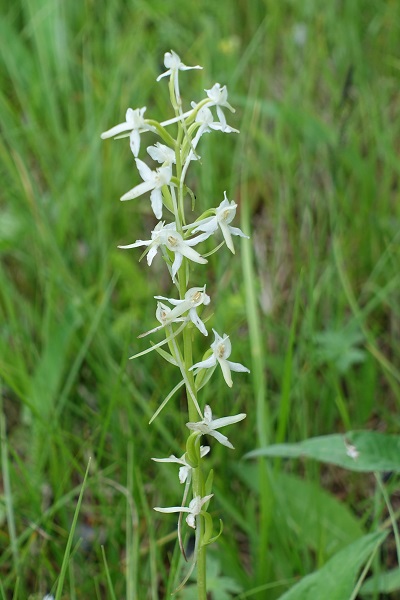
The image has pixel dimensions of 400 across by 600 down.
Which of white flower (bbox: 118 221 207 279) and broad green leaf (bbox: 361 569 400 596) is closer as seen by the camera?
white flower (bbox: 118 221 207 279)

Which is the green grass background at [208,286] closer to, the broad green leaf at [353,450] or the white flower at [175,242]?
the broad green leaf at [353,450]

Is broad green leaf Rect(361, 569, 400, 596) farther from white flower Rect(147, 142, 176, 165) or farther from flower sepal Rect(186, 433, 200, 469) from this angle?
white flower Rect(147, 142, 176, 165)

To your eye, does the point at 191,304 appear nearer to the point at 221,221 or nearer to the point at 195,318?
the point at 195,318

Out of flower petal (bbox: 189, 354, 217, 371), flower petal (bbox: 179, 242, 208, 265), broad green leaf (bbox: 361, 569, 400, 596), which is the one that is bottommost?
broad green leaf (bbox: 361, 569, 400, 596)

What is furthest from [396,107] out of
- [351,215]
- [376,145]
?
[351,215]

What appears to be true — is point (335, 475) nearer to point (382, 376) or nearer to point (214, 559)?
point (382, 376)

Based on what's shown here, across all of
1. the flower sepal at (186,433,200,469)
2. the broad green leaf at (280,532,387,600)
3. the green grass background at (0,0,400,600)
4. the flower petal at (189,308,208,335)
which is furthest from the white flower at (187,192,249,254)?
the broad green leaf at (280,532,387,600)

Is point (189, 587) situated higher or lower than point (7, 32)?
lower
